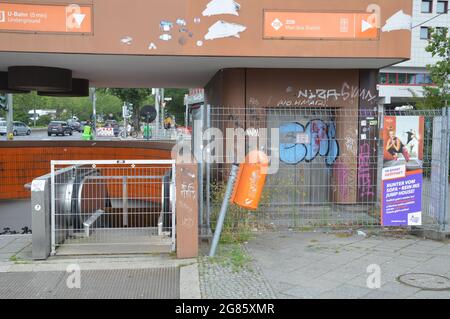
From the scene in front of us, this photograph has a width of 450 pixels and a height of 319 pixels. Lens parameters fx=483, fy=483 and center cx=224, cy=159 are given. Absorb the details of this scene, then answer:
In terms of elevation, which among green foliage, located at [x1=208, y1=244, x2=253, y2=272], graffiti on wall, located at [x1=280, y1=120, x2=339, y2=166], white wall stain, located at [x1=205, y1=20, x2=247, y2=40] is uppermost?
white wall stain, located at [x1=205, y1=20, x2=247, y2=40]

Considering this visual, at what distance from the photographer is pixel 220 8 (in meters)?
8.45

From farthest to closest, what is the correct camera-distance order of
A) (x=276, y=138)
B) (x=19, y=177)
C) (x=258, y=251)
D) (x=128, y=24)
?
(x=19, y=177), (x=276, y=138), (x=128, y=24), (x=258, y=251)

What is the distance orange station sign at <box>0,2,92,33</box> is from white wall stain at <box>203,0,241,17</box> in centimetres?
206

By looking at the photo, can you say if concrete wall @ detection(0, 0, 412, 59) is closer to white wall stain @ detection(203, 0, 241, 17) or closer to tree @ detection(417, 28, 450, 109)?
white wall stain @ detection(203, 0, 241, 17)

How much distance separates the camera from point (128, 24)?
836 cm

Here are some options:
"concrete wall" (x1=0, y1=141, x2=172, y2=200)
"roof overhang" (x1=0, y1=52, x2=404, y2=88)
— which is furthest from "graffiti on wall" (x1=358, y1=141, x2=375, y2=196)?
"concrete wall" (x1=0, y1=141, x2=172, y2=200)

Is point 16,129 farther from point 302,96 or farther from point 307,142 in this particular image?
point 307,142

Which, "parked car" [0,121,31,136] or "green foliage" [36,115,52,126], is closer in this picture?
"parked car" [0,121,31,136]

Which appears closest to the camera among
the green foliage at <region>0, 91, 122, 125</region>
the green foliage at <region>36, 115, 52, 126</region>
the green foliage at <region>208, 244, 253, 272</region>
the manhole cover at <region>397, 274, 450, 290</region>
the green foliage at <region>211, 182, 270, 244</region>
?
the manhole cover at <region>397, 274, 450, 290</region>

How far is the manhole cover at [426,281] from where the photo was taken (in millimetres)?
5199

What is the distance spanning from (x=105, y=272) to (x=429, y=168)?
5177 millimetres

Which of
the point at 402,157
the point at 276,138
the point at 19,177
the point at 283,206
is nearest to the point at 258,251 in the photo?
the point at 283,206

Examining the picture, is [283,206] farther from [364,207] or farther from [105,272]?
[105,272]

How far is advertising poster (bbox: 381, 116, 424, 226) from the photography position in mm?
7355
